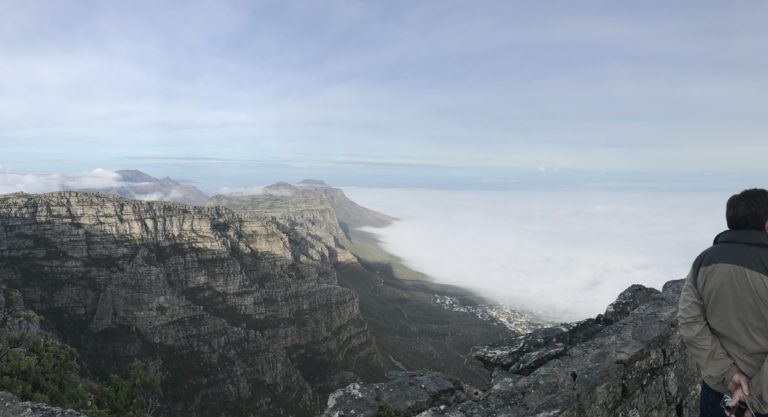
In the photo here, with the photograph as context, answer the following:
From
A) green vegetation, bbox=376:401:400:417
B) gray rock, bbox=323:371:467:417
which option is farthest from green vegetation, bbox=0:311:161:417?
green vegetation, bbox=376:401:400:417

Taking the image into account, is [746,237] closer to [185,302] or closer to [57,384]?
[57,384]

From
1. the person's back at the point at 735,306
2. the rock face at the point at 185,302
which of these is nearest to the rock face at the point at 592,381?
the person's back at the point at 735,306

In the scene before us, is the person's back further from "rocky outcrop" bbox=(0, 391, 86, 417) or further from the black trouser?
"rocky outcrop" bbox=(0, 391, 86, 417)

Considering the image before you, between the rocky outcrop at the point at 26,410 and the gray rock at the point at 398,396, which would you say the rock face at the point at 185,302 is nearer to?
the rocky outcrop at the point at 26,410

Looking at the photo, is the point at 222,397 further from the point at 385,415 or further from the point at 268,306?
the point at 385,415

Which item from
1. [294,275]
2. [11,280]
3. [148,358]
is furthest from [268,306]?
[11,280]

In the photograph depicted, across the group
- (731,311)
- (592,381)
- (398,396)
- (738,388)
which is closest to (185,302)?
(398,396)
